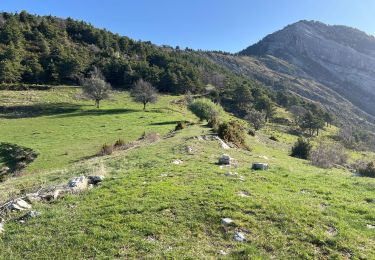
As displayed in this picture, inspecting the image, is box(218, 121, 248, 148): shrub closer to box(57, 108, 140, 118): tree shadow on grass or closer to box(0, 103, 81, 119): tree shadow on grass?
box(57, 108, 140, 118): tree shadow on grass

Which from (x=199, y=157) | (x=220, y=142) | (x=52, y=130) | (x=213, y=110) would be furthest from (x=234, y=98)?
(x=199, y=157)

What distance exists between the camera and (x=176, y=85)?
408 ft

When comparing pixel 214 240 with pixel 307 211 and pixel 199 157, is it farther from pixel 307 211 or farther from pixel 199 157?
pixel 199 157

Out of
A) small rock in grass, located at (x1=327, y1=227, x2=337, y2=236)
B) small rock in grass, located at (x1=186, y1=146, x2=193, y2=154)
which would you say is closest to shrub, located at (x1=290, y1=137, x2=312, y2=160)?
small rock in grass, located at (x1=186, y1=146, x2=193, y2=154)

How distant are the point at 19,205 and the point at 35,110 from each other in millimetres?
70580

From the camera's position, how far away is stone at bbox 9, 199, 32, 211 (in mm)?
15445

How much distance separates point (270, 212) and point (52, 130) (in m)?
53.1

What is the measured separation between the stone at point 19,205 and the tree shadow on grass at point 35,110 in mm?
64188

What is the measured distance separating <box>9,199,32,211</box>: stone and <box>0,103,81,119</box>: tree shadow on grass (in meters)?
64.2

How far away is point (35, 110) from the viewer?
80.6 meters

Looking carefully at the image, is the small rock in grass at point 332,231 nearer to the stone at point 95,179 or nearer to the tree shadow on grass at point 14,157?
the stone at point 95,179

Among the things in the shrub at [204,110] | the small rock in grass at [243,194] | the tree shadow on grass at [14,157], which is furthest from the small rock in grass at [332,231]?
the shrub at [204,110]

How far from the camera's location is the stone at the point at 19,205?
1545 cm

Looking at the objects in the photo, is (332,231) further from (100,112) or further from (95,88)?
(95,88)
